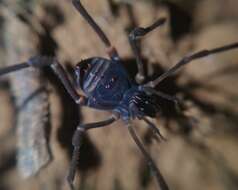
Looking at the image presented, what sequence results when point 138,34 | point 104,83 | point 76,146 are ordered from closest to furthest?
point 76,146 → point 138,34 → point 104,83

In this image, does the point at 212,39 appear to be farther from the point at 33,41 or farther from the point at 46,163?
the point at 46,163

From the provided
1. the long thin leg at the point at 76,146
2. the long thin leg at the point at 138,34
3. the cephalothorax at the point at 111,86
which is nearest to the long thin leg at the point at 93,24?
the cephalothorax at the point at 111,86

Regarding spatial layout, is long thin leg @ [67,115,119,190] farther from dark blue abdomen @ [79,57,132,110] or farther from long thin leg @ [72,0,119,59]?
long thin leg @ [72,0,119,59]

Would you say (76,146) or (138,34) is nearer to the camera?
(76,146)

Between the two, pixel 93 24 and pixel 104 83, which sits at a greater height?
pixel 93 24

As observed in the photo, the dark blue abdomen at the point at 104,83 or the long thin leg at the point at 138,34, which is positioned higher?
the long thin leg at the point at 138,34

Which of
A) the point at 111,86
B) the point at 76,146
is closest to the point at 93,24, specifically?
the point at 111,86

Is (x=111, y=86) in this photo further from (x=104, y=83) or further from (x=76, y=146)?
(x=76, y=146)

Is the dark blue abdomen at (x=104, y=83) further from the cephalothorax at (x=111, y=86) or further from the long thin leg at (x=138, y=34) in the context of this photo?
the long thin leg at (x=138, y=34)

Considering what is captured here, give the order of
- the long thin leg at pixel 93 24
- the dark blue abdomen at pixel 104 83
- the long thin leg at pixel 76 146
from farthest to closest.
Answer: the dark blue abdomen at pixel 104 83
the long thin leg at pixel 93 24
the long thin leg at pixel 76 146
